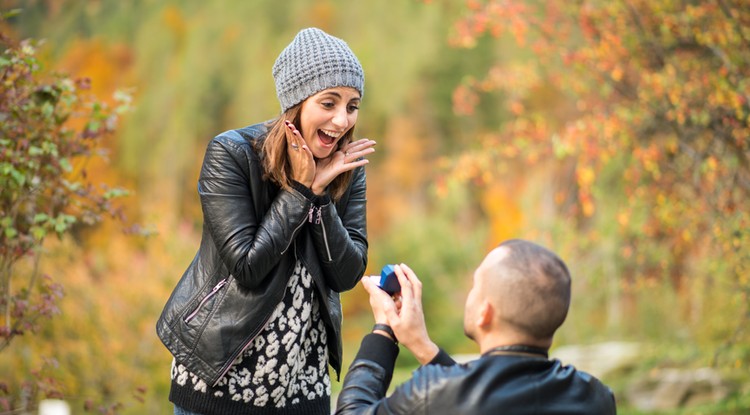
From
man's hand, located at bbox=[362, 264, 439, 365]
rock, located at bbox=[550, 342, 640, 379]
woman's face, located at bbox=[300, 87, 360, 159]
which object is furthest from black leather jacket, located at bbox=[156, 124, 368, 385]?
rock, located at bbox=[550, 342, 640, 379]

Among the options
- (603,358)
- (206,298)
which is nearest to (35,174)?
(206,298)

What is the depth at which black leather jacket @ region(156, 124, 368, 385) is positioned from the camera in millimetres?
2238

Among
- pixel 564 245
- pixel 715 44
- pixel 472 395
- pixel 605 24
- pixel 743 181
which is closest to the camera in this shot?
pixel 472 395

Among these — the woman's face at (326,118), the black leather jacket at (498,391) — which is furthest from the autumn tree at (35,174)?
the black leather jacket at (498,391)

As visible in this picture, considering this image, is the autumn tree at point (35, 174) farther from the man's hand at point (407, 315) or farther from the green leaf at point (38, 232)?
the man's hand at point (407, 315)

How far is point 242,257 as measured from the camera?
2219mm

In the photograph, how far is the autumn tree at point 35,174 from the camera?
3268mm

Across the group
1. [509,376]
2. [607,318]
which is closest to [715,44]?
[509,376]

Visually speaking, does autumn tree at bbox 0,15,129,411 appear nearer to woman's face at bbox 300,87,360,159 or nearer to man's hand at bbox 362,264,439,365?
woman's face at bbox 300,87,360,159

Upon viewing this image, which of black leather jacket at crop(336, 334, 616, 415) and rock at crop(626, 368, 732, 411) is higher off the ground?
black leather jacket at crop(336, 334, 616, 415)

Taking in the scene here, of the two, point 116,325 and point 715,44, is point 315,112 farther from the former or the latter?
point 116,325

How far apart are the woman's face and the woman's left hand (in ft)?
0.11

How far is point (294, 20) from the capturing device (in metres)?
26.6

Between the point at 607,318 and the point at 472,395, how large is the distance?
52.8 feet
